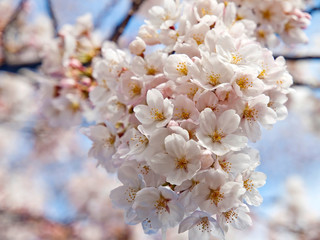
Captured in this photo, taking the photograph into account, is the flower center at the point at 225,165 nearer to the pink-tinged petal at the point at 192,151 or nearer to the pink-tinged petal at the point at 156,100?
the pink-tinged petal at the point at 192,151

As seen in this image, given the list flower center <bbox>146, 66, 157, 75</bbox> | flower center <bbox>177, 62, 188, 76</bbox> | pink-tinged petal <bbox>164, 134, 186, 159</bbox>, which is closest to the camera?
pink-tinged petal <bbox>164, 134, 186, 159</bbox>

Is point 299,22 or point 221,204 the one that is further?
point 299,22

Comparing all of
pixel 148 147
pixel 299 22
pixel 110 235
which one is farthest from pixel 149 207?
pixel 110 235

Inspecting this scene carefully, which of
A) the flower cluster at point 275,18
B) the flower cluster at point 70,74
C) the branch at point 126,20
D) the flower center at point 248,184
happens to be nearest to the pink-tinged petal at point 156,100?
the flower center at point 248,184

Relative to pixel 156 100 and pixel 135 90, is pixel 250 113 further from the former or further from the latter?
pixel 135 90

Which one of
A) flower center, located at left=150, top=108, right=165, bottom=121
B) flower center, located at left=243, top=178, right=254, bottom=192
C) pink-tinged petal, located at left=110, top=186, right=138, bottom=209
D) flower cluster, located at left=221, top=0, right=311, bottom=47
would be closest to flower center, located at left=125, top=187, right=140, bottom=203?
pink-tinged petal, located at left=110, top=186, right=138, bottom=209

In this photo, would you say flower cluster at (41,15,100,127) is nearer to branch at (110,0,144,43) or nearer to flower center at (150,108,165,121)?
branch at (110,0,144,43)

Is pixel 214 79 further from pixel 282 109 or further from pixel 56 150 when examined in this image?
pixel 56 150
